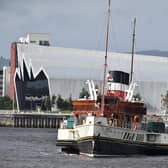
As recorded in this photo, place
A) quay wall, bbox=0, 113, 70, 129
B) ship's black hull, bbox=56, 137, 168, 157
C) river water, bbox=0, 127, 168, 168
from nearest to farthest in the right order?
river water, bbox=0, 127, 168, 168 < ship's black hull, bbox=56, 137, 168, 157 < quay wall, bbox=0, 113, 70, 129

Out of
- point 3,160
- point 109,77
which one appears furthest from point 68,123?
point 3,160

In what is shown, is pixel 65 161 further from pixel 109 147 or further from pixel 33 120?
pixel 33 120

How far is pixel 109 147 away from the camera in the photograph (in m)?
68.9

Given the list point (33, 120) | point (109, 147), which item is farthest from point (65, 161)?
point (33, 120)

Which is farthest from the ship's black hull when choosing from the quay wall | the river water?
the quay wall

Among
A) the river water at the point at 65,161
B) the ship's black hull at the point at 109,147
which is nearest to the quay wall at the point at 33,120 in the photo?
the river water at the point at 65,161

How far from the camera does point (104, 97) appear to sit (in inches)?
2783

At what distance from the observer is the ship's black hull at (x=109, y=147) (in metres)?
68.1

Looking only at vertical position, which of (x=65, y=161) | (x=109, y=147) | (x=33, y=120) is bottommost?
(x=65, y=161)

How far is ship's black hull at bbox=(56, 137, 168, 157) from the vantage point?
6812cm

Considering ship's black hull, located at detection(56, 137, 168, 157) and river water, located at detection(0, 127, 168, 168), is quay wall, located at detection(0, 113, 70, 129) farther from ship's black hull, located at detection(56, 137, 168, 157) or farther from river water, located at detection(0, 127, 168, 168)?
ship's black hull, located at detection(56, 137, 168, 157)

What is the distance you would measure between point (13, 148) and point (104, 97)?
15945 millimetres

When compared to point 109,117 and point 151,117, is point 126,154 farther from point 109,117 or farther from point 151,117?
point 151,117

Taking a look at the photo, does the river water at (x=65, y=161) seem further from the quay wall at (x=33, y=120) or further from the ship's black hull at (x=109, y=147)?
the quay wall at (x=33, y=120)
